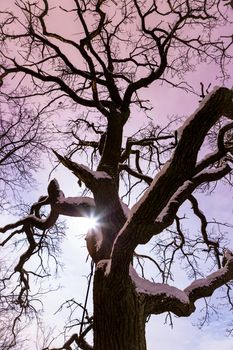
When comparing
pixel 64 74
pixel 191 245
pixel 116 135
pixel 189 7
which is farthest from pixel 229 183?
pixel 64 74

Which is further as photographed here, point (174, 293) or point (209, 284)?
point (209, 284)

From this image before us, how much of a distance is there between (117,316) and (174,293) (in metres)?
0.89

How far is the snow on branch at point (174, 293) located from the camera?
4.40 metres

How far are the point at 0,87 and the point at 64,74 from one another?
117 centimetres

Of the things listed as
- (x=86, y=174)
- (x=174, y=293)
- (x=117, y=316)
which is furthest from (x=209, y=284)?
(x=86, y=174)

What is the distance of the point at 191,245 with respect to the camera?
7.26 m

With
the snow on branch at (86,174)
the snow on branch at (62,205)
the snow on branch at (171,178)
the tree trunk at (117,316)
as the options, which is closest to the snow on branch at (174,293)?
the tree trunk at (117,316)

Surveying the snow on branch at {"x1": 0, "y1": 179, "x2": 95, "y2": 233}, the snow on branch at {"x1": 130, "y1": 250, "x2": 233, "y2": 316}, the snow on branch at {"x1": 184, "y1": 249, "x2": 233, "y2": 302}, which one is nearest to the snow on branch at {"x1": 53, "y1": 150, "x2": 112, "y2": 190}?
the snow on branch at {"x1": 0, "y1": 179, "x2": 95, "y2": 233}

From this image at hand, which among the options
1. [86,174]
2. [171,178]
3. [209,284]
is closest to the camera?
[171,178]

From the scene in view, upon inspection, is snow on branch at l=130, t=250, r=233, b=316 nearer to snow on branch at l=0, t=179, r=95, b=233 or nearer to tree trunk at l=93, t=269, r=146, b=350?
tree trunk at l=93, t=269, r=146, b=350

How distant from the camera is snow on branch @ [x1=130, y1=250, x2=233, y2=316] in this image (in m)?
4.40

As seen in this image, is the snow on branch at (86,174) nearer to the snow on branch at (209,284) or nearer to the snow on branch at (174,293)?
the snow on branch at (174,293)

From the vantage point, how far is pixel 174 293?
454cm

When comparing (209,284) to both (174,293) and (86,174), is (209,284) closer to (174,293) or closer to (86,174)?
(174,293)
